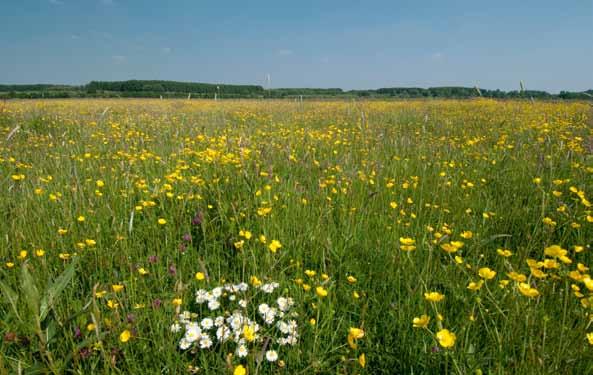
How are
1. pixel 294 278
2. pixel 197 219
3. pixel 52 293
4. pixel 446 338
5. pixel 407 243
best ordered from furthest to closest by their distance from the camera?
pixel 197 219 → pixel 294 278 → pixel 407 243 → pixel 52 293 → pixel 446 338

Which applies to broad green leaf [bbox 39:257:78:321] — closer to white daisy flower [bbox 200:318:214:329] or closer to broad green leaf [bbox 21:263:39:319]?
broad green leaf [bbox 21:263:39:319]

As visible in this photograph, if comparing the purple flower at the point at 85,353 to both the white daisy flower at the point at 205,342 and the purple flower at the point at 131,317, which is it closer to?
the purple flower at the point at 131,317

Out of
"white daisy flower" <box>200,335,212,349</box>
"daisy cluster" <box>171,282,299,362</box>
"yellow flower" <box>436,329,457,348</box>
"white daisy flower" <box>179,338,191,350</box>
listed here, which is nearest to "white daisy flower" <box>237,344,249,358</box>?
"daisy cluster" <box>171,282,299,362</box>

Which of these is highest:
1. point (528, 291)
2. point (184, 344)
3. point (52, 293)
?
point (528, 291)

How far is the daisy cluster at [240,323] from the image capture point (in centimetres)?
127

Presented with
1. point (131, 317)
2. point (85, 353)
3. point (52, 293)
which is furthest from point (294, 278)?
point (52, 293)

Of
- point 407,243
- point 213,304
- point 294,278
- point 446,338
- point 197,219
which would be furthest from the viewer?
point 197,219

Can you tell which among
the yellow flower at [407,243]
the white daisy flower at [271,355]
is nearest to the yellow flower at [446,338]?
the yellow flower at [407,243]

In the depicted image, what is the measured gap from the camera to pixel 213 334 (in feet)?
4.67

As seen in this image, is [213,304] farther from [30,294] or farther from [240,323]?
[30,294]

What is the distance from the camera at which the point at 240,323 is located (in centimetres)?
135

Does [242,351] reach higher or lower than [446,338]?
lower

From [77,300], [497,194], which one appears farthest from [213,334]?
[497,194]

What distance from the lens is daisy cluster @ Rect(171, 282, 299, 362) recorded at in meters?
1.27
